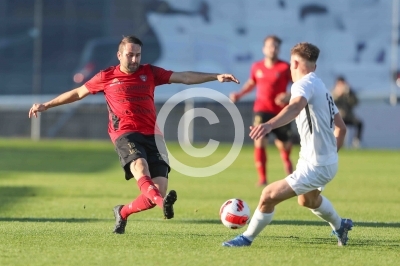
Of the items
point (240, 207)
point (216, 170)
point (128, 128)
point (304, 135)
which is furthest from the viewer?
point (216, 170)

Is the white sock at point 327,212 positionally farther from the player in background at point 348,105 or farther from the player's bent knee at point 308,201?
the player in background at point 348,105

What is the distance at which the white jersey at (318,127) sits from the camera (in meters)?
7.82

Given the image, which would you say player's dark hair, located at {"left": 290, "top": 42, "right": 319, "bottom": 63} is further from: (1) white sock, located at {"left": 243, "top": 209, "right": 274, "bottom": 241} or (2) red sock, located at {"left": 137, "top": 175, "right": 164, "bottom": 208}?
(2) red sock, located at {"left": 137, "top": 175, "right": 164, "bottom": 208}

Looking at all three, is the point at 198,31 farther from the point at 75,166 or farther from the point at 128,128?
the point at 128,128

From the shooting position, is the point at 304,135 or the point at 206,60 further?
the point at 206,60

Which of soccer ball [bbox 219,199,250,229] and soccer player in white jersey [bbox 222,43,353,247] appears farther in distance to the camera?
soccer ball [bbox 219,199,250,229]

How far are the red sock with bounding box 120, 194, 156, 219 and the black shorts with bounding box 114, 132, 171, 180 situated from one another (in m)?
0.37

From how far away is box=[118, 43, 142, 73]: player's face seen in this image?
9305 millimetres

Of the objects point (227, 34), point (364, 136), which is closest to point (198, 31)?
point (227, 34)

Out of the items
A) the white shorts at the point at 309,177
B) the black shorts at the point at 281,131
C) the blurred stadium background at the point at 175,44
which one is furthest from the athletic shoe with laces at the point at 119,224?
the blurred stadium background at the point at 175,44

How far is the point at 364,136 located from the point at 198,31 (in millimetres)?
7067

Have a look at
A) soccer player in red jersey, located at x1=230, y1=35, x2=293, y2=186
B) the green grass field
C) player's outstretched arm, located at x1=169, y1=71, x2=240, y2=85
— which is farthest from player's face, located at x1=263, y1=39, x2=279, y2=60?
player's outstretched arm, located at x1=169, y1=71, x2=240, y2=85

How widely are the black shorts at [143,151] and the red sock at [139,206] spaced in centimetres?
37

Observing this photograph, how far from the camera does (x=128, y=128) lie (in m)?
9.44
